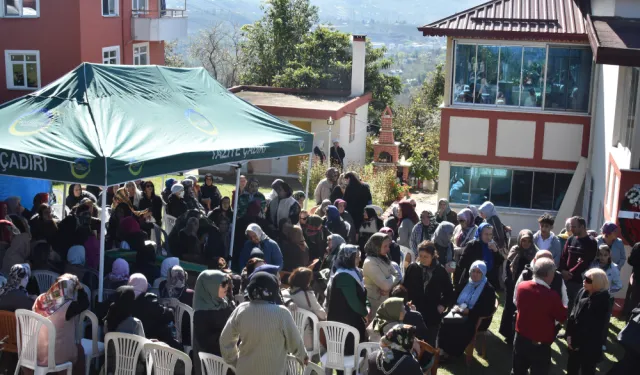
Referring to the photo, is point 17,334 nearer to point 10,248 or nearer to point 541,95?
point 10,248

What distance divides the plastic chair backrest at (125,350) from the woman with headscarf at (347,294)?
1880 mm

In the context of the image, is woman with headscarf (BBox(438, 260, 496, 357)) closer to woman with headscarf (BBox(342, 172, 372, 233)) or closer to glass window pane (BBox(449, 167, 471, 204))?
woman with headscarf (BBox(342, 172, 372, 233))

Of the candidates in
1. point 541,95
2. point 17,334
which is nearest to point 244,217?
point 17,334

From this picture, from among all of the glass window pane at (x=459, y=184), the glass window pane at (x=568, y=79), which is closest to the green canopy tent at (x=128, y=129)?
the glass window pane at (x=459, y=184)

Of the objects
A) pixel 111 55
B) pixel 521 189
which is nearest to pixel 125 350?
pixel 521 189

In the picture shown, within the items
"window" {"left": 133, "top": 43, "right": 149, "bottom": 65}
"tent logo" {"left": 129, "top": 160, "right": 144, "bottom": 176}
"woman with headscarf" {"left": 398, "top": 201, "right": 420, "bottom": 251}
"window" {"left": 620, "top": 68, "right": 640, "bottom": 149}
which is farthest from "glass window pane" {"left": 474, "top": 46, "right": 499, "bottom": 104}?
"window" {"left": 133, "top": 43, "right": 149, "bottom": 65}

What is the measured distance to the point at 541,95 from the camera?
1498 centimetres

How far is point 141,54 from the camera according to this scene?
103ft

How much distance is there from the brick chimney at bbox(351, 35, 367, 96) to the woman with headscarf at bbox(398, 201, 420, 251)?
811 inches

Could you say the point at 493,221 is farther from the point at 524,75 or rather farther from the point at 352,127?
the point at 352,127

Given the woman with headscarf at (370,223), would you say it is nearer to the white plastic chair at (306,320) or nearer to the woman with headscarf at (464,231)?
the woman with headscarf at (464,231)

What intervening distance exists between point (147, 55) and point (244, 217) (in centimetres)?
2287

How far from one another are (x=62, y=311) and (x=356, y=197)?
6.04 meters

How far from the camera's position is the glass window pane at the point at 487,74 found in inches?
589
